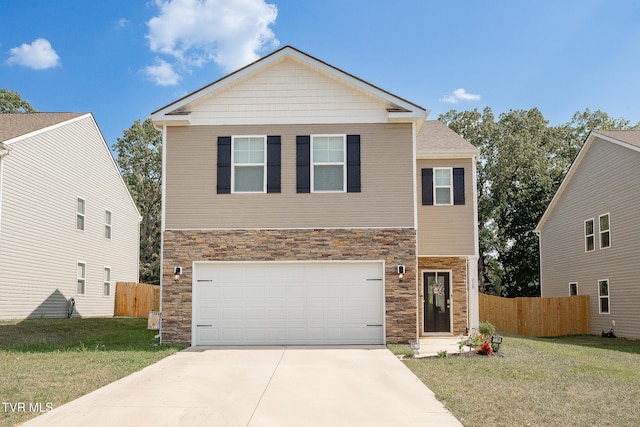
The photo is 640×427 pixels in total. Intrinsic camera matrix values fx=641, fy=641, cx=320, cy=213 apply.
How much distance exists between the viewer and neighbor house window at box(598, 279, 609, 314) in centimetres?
2264

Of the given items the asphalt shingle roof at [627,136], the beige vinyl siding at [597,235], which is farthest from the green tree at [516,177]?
the asphalt shingle roof at [627,136]

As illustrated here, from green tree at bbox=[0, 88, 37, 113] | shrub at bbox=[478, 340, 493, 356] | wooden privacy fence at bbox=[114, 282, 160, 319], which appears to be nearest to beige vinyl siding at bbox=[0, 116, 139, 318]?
wooden privacy fence at bbox=[114, 282, 160, 319]

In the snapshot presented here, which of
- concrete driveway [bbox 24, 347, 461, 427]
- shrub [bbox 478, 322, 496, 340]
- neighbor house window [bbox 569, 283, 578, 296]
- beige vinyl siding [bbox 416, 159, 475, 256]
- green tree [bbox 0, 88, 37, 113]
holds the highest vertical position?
green tree [bbox 0, 88, 37, 113]

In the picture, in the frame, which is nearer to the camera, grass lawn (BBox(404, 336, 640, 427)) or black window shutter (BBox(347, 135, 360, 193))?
grass lawn (BBox(404, 336, 640, 427))

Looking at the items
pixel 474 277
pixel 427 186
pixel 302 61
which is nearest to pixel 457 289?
pixel 474 277

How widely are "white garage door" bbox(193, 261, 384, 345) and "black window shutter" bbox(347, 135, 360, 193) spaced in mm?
1920

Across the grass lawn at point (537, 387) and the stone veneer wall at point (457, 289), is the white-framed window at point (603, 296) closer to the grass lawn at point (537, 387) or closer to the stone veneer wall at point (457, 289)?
the stone veneer wall at point (457, 289)

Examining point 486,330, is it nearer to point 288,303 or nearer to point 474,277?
point 474,277

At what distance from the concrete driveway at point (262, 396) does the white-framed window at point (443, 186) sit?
21.0 feet

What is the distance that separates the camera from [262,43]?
65.2 ft

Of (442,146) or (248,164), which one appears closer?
(248,164)

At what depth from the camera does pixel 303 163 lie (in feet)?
52.7

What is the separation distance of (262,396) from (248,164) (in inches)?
308

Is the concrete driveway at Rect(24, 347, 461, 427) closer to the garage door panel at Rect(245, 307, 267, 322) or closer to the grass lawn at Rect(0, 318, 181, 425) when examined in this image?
the grass lawn at Rect(0, 318, 181, 425)
